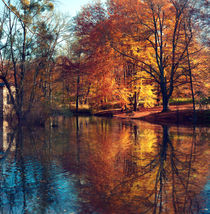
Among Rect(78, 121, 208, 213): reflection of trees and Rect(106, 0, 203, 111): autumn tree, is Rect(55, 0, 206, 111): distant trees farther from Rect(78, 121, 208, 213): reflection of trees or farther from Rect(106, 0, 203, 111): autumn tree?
Rect(78, 121, 208, 213): reflection of trees

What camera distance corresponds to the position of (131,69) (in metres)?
34.9

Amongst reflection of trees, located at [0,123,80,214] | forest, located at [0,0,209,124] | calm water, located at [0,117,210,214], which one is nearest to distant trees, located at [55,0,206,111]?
forest, located at [0,0,209,124]

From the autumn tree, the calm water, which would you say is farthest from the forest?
the calm water

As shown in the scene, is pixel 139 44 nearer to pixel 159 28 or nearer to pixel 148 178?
pixel 159 28

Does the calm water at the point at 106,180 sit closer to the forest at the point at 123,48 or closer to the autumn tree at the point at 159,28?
the forest at the point at 123,48

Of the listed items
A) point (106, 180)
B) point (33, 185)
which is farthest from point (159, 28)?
point (33, 185)

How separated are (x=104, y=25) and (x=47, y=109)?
1037 centimetres

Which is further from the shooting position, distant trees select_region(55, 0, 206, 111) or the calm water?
distant trees select_region(55, 0, 206, 111)

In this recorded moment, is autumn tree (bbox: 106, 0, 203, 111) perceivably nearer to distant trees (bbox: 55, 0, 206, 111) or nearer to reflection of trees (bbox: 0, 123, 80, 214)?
distant trees (bbox: 55, 0, 206, 111)

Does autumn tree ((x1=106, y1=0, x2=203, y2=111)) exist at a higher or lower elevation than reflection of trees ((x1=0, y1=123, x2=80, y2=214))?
higher

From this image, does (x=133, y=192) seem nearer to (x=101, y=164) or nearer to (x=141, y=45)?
(x=101, y=164)

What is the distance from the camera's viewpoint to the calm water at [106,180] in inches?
211

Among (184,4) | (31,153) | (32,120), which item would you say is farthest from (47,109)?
(184,4)

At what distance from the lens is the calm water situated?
211 inches
